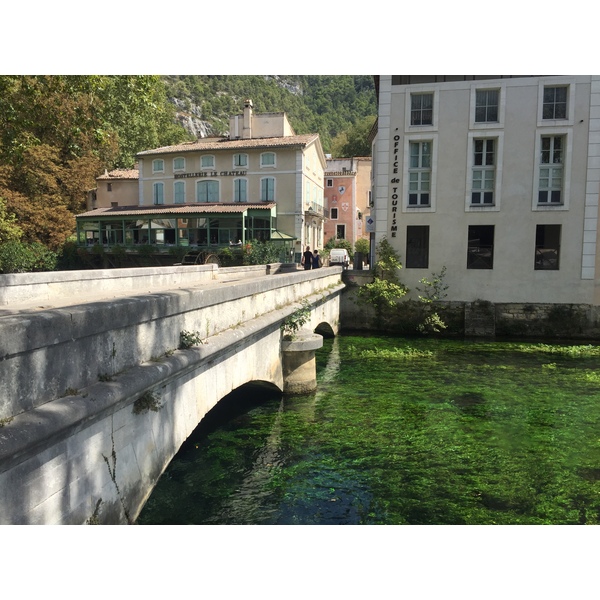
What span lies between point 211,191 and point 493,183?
68.4ft

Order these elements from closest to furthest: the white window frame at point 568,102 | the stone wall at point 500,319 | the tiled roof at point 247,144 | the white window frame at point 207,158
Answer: the white window frame at point 568,102, the stone wall at point 500,319, the tiled roof at point 247,144, the white window frame at point 207,158

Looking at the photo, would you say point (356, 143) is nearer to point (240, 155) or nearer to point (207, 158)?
point (240, 155)

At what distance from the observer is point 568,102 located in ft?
57.0

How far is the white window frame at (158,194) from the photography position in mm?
35656

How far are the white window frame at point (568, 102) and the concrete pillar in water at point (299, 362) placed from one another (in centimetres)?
1291

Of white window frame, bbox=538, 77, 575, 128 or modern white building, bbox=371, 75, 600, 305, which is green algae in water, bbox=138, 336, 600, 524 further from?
white window frame, bbox=538, 77, 575, 128

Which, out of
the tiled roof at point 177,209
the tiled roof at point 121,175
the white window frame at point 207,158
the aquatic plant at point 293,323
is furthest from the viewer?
the tiled roof at point 121,175

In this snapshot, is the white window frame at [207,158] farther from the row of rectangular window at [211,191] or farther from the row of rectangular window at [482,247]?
the row of rectangular window at [482,247]

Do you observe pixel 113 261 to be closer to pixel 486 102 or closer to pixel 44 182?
pixel 44 182

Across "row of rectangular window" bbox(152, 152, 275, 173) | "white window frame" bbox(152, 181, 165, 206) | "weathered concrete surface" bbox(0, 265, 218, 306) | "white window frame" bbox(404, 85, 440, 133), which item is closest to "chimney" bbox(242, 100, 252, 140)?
"row of rectangular window" bbox(152, 152, 275, 173)

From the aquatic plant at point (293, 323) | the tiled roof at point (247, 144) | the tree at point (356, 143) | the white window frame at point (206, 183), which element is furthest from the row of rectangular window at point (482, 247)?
the tree at point (356, 143)

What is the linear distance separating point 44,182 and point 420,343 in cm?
2728

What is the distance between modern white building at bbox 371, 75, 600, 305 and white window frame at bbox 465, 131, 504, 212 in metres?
0.04

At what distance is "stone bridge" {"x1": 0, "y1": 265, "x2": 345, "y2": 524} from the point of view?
2.77 m
